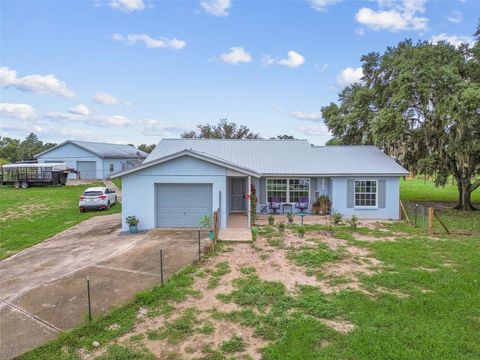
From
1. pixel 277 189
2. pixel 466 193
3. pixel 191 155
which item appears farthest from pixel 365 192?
pixel 191 155

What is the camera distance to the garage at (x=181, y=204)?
1519 cm

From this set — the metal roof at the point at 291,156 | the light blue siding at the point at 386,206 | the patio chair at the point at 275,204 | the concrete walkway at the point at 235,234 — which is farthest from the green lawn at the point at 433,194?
the concrete walkway at the point at 235,234

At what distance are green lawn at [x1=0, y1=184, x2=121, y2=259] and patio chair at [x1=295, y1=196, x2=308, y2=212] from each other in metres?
11.7

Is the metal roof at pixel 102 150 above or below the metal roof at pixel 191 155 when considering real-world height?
above

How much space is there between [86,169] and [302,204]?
1209 inches

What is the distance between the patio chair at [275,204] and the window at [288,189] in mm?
219

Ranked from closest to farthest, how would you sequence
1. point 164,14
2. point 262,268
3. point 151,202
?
1. point 262,268
2. point 151,202
3. point 164,14

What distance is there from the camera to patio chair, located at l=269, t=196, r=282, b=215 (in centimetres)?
1847

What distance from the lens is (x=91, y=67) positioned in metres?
20.0

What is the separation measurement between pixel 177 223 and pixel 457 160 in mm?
18106

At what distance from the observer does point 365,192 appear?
1828cm

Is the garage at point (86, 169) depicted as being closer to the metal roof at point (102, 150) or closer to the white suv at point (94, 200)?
the metal roof at point (102, 150)

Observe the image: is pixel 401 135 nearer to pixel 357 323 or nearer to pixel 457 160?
pixel 457 160

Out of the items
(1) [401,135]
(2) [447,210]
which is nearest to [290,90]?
(1) [401,135]
